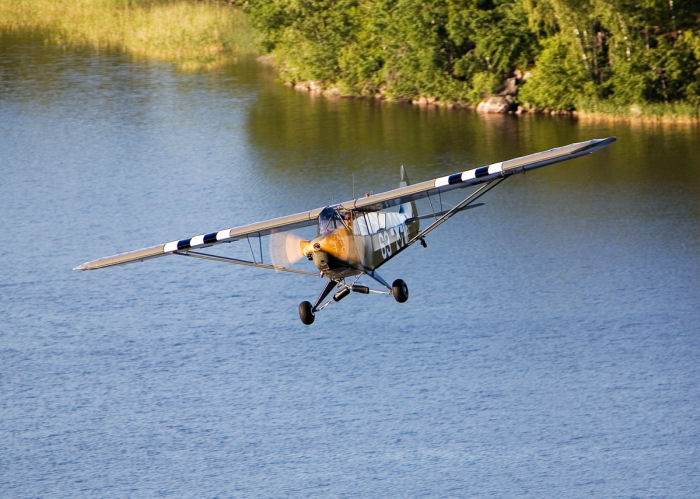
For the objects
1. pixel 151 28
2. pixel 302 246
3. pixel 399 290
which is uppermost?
pixel 151 28

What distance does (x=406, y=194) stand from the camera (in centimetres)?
3741

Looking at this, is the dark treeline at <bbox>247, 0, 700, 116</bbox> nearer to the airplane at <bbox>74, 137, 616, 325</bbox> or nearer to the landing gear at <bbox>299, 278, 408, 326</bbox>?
the airplane at <bbox>74, 137, 616, 325</bbox>

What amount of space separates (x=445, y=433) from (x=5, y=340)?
26.0 meters

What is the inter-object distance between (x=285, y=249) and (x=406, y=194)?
3.98 metres

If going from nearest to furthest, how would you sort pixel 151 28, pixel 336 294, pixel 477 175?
pixel 336 294
pixel 477 175
pixel 151 28

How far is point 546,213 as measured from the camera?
85.3 meters

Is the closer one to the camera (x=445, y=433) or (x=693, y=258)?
(x=445, y=433)

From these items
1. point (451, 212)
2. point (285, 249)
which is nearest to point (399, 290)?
point (451, 212)

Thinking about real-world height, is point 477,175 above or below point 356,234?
above

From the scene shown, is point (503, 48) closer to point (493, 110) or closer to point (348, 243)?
point (493, 110)

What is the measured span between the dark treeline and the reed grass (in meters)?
13.7

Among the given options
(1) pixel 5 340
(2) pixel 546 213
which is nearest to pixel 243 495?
(1) pixel 5 340

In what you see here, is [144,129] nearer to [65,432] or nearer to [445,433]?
[65,432]

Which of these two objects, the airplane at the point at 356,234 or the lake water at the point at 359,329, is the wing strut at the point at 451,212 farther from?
the lake water at the point at 359,329
